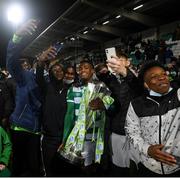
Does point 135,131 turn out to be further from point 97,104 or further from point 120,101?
point 120,101

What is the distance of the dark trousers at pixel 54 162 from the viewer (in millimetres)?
4551

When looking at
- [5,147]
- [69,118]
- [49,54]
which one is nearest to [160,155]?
[69,118]

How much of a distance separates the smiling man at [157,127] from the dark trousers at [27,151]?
220cm

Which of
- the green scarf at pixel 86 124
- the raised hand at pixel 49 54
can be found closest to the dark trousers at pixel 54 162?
the green scarf at pixel 86 124

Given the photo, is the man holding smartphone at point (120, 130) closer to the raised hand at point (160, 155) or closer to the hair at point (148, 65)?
the hair at point (148, 65)

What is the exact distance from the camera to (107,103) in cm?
401

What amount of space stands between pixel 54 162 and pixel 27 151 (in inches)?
28.9

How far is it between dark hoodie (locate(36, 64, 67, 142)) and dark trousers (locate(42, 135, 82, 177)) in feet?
0.32

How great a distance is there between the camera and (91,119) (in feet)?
14.0

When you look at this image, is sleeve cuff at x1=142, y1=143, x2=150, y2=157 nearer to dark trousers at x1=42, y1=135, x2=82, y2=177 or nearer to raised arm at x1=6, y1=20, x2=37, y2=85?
dark trousers at x1=42, y1=135, x2=82, y2=177

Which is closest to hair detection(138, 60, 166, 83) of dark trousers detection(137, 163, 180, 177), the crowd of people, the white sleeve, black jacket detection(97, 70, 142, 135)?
the crowd of people

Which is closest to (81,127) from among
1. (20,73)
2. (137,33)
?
(20,73)

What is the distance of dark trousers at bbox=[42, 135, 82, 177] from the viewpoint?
14.9 feet

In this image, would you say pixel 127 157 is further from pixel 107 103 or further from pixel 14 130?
Answer: pixel 14 130
